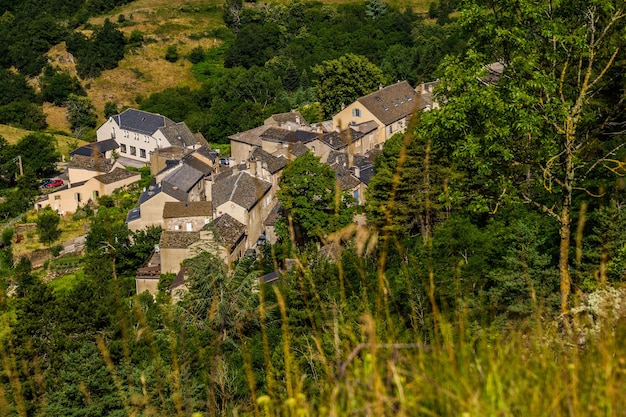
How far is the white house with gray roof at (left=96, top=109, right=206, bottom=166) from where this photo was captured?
50719 mm

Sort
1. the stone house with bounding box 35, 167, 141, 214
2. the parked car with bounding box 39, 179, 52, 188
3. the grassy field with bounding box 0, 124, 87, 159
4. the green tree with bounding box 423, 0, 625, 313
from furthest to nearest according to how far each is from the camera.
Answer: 1. the grassy field with bounding box 0, 124, 87, 159
2. the parked car with bounding box 39, 179, 52, 188
3. the stone house with bounding box 35, 167, 141, 214
4. the green tree with bounding box 423, 0, 625, 313

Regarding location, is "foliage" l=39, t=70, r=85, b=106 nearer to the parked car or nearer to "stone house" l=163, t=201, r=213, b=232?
the parked car

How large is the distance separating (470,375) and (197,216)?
3184 cm

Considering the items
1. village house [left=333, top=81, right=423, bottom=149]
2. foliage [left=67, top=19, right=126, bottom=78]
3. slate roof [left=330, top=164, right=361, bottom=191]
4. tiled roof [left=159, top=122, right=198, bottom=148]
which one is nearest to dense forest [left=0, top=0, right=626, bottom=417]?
slate roof [left=330, top=164, right=361, bottom=191]

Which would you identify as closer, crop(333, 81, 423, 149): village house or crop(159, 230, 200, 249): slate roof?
crop(159, 230, 200, 249): slate roof

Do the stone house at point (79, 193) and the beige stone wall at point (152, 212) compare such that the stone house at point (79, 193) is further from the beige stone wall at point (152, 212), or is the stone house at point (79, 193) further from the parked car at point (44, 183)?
the beige stone wall at point (152, 212)

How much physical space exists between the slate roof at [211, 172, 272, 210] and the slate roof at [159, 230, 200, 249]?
3.00m

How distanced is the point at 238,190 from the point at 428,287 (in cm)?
2873

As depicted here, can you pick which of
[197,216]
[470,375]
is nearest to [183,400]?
[470,375]

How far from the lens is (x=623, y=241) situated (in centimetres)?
1106

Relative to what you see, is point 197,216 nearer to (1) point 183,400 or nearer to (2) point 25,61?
(1) point 183,400

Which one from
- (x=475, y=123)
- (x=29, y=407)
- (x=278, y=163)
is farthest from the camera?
(x=278, y=163)

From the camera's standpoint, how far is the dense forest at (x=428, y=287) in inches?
129

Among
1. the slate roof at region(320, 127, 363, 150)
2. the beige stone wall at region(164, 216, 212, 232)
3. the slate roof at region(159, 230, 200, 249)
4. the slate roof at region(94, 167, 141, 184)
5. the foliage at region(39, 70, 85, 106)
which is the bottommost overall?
the slate roof at region(159, 230, 200, 249)
